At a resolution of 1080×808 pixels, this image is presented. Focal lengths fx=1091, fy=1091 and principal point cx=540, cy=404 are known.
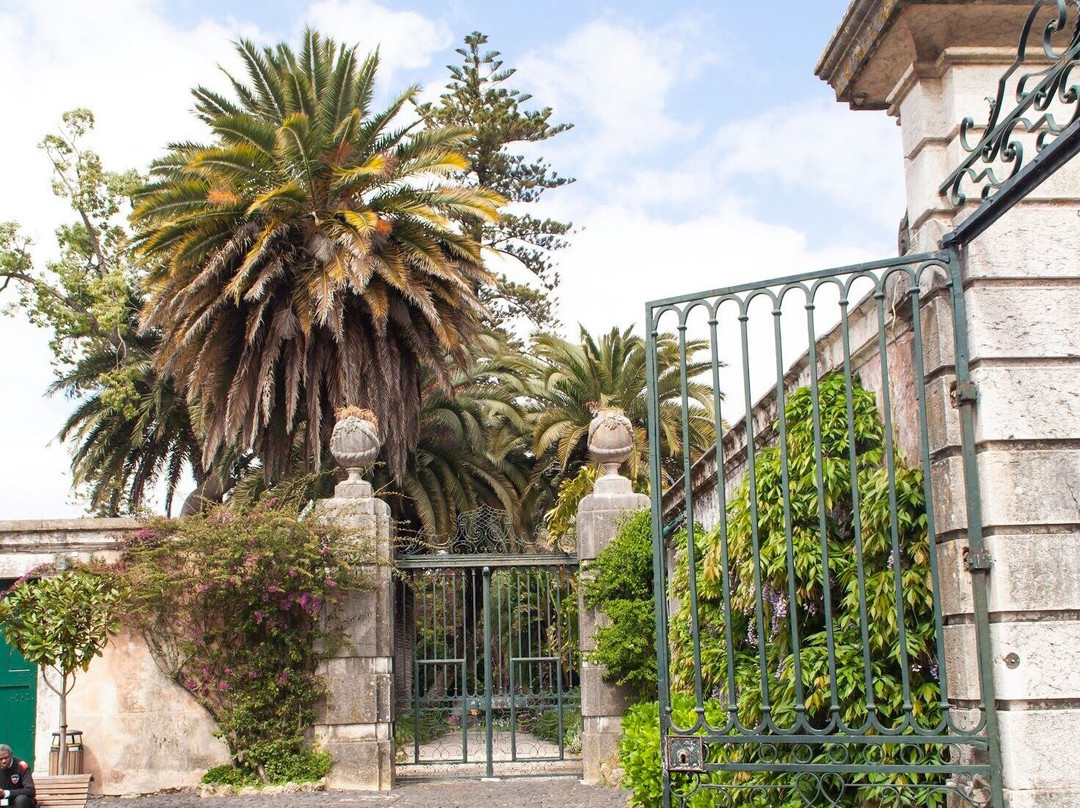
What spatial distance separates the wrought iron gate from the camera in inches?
161

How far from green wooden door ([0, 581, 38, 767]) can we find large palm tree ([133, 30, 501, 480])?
554 cm

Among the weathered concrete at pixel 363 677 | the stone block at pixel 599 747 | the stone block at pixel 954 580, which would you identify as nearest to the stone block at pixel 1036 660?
the stone block at pixel 954 580

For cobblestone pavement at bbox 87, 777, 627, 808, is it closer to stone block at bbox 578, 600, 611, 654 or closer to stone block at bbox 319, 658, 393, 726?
stone block at bbox 319, 658, 393, 726

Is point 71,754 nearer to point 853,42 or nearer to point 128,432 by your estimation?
point 853,42

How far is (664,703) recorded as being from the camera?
448 cm

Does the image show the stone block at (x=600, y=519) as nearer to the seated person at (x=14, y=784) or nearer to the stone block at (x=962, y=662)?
the seated person at (x=14, y=784)

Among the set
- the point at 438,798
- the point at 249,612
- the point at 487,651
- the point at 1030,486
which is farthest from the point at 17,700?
the point at 1030,486

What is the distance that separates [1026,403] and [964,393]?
0.77 feet

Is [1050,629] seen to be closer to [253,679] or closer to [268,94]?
[253,679]

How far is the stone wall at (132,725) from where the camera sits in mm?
11156

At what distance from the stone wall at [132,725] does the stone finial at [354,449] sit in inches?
105

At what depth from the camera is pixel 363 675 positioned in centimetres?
1116

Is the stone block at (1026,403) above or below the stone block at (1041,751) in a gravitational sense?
above

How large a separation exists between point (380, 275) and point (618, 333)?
5.68 m
